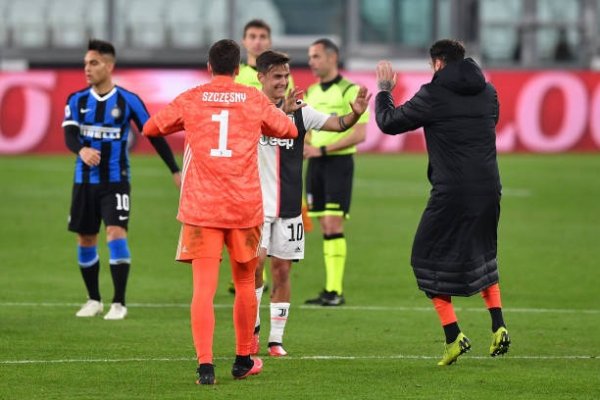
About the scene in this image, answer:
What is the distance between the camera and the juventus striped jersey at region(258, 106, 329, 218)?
9.38 m

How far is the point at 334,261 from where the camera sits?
12414 millimetres

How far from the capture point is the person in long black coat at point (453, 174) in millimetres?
9117

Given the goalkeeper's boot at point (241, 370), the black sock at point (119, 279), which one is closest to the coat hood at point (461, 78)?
the goalkeeper's boot at point (241, 370)

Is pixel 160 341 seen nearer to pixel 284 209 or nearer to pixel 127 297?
Result: pixel 284 209

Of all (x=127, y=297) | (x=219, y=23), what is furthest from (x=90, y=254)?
(x=219, y=23)

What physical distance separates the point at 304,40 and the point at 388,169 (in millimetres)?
10878

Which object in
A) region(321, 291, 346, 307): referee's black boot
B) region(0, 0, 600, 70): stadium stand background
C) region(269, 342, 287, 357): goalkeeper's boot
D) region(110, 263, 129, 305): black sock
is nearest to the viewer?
region(269, 342, 287, 357): goalkeeper's boot

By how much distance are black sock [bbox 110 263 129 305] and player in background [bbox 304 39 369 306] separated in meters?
1.81

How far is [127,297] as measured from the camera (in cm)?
1259

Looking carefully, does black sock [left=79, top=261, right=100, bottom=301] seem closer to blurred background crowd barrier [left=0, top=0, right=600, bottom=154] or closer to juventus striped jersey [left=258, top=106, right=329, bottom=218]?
juventus striped jersey [left=258, top=106, right=329, bottom=218]

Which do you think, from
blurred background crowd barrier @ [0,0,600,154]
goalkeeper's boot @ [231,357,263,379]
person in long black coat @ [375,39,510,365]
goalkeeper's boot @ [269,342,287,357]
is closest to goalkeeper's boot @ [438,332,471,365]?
person in long black coat @ [375,39,510,365]

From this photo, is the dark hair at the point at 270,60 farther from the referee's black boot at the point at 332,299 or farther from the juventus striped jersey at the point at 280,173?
the referee's black boot at the point at 332,299

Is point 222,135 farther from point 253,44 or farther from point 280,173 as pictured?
point 253,44

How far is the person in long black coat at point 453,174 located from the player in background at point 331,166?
317 centimetres
